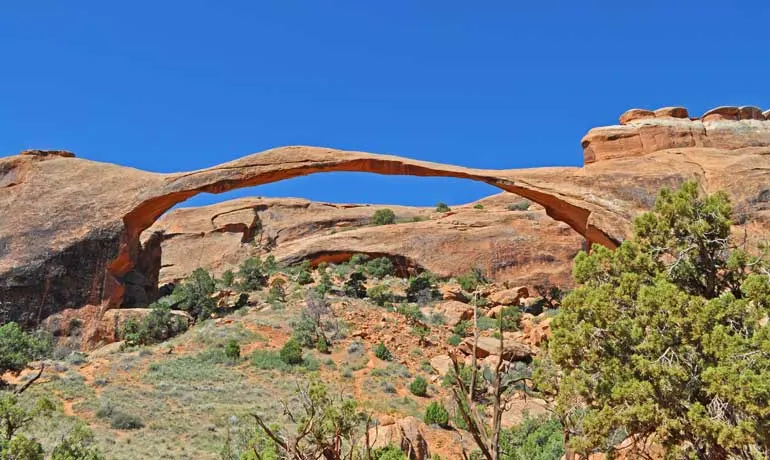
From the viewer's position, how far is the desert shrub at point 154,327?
1959 cm

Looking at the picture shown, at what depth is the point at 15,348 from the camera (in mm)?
15781

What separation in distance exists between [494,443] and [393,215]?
40018 millimetres

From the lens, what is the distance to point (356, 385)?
1647cm

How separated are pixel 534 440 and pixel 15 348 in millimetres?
12981

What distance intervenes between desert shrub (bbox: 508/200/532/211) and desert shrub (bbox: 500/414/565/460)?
26.7m

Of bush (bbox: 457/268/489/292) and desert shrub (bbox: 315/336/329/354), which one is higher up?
bush (bbox: 457/268/489/292)

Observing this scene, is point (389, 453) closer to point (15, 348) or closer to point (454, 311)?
point (15, 348)

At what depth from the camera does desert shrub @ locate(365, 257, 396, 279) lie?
99.1 feet

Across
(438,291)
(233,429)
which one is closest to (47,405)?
(233,429)

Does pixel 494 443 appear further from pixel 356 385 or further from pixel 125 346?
pixel 125 346

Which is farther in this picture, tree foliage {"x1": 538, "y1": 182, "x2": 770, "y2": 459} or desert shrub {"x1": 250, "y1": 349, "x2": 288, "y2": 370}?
desert shrub {"x1": 250, "y1": 349, "x2": 288, "y2": 370}

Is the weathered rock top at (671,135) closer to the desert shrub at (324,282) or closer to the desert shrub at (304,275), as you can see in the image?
the desert shrub at (324,282)

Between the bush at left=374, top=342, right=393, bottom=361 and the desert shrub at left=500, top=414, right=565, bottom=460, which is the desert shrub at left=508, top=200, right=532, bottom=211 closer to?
the bush at left=374, top=342, right=393, bottom=361

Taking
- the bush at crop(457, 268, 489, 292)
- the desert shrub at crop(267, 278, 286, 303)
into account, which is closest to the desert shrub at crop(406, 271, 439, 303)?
the bush at crop(457, 268, 489, 292)
